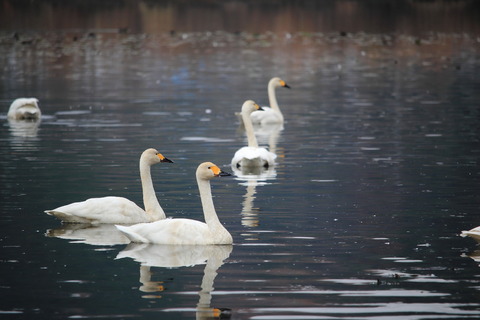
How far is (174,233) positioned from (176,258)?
0.64 metres

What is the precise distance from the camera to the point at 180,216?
52.0 feet

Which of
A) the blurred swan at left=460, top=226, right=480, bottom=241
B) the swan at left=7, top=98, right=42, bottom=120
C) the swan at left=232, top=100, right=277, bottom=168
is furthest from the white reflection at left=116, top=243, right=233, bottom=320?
the swan at left=7, top=98, right=42, bottom=120

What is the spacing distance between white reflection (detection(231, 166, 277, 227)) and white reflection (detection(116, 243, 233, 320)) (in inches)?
68.6

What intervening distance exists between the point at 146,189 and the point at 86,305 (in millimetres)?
4960

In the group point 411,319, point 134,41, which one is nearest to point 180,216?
point 411,319

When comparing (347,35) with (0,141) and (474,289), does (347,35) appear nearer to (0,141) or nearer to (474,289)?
(0,141)

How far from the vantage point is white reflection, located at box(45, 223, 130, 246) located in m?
14.3

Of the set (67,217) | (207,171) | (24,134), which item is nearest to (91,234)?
(67,217)

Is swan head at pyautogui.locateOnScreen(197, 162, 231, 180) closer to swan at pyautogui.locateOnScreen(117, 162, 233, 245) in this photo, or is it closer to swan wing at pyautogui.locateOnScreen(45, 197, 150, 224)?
swan at pyautogui.locateOnScreen(117, 162, 233, 245)

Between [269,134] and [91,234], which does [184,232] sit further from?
[269,134]

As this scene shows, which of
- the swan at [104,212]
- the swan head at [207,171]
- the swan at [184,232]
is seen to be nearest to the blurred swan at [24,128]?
the swan at [104,212]

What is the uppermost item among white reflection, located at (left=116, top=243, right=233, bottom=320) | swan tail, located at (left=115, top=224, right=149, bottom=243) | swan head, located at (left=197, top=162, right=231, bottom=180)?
swan head, located at (left=197, top=162, right=231, bottom=180)

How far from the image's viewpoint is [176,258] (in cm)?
1304

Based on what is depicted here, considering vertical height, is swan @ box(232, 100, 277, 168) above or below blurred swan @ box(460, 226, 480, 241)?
above
